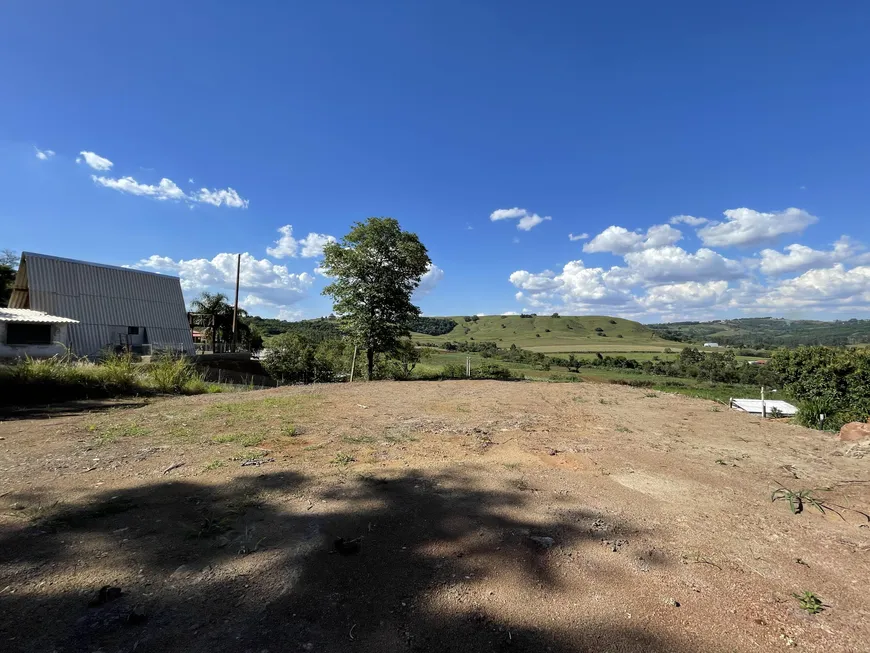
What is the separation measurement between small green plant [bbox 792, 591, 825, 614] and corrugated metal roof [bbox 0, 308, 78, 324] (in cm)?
2556

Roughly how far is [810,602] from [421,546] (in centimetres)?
230

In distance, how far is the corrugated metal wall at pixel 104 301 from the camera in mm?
20406

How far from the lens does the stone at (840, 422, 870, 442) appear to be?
5.88 meters

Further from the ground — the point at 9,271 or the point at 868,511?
the point at 9,271

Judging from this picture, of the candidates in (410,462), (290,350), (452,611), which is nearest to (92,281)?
(290,350)

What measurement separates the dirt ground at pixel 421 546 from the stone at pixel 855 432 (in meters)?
0.74

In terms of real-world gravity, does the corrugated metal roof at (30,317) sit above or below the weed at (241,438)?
above

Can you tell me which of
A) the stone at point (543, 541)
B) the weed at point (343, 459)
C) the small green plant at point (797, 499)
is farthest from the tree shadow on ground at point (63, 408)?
the small green plant at point (797, 499)

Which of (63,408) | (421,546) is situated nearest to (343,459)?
(421,546)

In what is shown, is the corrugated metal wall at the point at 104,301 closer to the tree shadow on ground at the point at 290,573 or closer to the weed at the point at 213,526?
the tree shadow on ground at the point at 290,573

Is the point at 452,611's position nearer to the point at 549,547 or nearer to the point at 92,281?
the point at 549,547

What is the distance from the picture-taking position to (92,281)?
72.9 feet

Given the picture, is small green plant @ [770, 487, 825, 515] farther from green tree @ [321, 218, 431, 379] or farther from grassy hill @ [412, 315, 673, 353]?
grassy hill @ [412, 315, 673, 353]

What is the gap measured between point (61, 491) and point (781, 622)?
17.9ft
